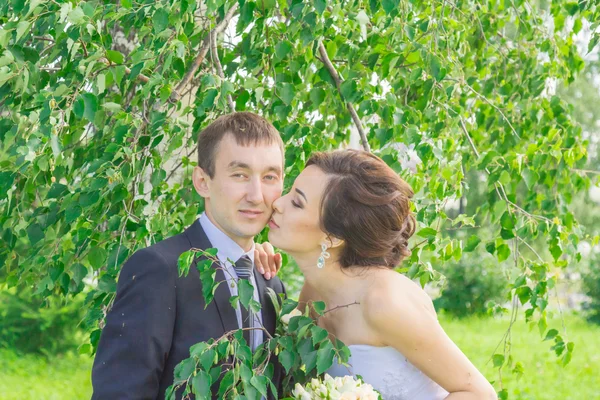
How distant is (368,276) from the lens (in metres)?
2.24

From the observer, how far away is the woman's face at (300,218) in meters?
2.15

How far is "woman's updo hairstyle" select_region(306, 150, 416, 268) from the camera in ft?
7.13

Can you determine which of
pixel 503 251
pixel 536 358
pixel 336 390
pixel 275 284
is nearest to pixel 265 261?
pixel 275 284

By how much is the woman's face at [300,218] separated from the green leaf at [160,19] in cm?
68

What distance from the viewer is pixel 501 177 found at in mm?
2955

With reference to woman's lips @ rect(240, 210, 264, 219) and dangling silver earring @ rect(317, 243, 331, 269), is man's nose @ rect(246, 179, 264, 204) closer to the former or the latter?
woman's lips @ rect(240, 210, 264, 219)

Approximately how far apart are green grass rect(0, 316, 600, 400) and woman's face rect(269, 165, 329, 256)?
3900mm

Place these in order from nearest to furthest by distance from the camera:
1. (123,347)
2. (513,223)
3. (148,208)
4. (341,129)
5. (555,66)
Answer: (123,347) → (148,208) → (513,223) → (341,129) → (555,66)

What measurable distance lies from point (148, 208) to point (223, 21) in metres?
0.84

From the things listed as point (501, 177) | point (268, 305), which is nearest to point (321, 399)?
point (268, 305)

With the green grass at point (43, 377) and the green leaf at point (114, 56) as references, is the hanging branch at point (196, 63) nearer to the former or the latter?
the green leaf at point (114, 56)

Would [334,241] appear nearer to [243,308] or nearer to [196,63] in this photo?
[243,308]

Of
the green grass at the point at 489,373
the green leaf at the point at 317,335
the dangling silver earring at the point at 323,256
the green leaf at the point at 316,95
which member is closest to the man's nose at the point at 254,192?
the dangling silver earring at the point at 323,256

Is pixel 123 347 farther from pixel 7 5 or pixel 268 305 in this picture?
pixel 7 5
